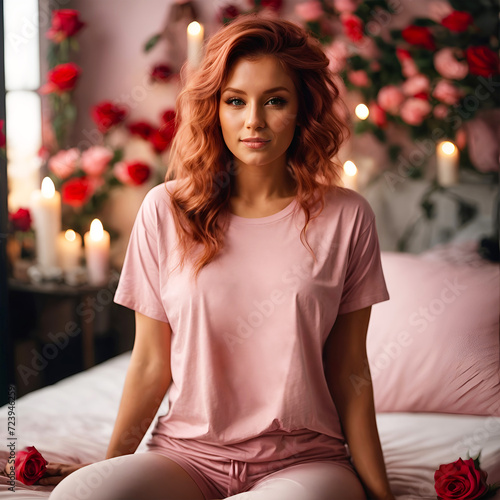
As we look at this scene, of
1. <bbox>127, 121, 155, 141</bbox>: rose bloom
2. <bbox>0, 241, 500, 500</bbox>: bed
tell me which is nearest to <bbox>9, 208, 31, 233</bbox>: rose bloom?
<bbox>127, 121, 155, 141</bbox>: rose bloom

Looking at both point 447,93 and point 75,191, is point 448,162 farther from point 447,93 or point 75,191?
point 75,191

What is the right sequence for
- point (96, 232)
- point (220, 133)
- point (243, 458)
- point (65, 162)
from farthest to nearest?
point (65, 162), point (96, 232), point (220, 133), point (243, 458)

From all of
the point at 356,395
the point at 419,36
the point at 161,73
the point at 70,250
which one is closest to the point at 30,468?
the point at 356,395

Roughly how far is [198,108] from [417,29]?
107 centimetres

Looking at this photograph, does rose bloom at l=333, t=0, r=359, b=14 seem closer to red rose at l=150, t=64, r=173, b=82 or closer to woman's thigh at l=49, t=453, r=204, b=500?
red rose at l=150, t=64, r=173, b=82

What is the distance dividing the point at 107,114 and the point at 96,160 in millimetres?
178

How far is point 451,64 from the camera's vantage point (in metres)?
1.94

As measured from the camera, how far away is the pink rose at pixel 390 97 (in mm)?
2012

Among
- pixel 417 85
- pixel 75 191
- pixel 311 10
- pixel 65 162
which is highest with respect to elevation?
pixel 311 10

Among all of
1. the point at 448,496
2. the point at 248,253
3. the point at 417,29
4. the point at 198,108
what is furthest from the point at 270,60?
the point at 417,29

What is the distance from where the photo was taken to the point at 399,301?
167 centimetres

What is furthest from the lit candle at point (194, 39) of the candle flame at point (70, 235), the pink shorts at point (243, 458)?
the pink shorts at point (243, 458)

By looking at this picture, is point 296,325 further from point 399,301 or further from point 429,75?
point 429,75

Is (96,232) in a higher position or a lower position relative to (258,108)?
lower
